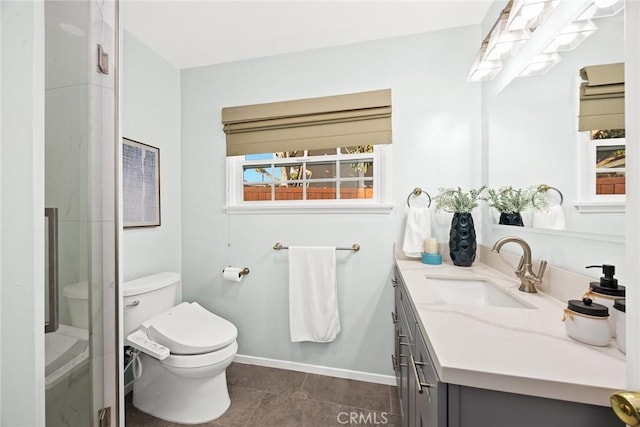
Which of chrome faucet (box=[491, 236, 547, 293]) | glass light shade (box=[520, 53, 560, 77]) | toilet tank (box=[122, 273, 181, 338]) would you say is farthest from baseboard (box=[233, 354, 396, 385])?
glass light shade (box=[520, 53, 560, 77])

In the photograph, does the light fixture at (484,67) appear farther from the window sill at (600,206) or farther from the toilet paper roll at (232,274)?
the toilet paper roll at (232,274)

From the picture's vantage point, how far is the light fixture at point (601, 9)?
0.69 meters

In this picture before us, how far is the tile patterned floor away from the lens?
135 cm

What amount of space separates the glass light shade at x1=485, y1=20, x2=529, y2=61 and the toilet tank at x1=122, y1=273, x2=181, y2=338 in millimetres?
2216

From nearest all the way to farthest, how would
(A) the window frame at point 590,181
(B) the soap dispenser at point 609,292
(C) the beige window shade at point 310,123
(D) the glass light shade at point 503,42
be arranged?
(B) the soap dispenser at point 609,292
(A) the window frame at point 590,181
(D) the glass light shade at point 503,42
(C) the beige window shade at point 310,123

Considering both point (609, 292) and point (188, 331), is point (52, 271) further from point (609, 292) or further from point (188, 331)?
point (609, 292)

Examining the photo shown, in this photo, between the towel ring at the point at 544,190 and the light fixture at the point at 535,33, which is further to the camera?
the towel ring at the point at 544,190

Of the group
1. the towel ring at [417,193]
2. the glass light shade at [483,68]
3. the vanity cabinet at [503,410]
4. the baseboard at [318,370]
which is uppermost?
the glass light shade at [483,68]

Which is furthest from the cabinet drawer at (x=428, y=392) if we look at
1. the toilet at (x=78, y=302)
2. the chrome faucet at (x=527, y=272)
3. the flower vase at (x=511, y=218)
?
the toilet at (x=78, y=302)

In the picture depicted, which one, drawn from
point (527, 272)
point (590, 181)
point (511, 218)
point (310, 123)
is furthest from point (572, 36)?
point (310, 123)

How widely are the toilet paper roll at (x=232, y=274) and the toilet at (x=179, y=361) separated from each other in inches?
12.9

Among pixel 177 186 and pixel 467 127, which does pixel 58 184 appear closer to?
pixel 177 186

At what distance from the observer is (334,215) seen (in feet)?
5.70

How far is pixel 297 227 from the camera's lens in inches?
71.0
